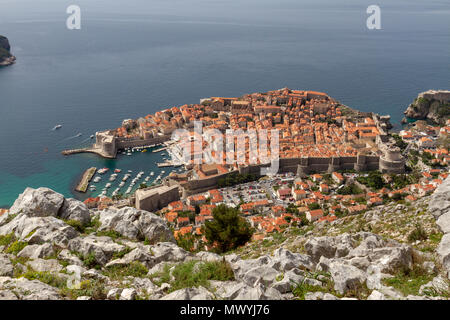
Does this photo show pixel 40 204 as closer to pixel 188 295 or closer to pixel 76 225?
pixel 76 225

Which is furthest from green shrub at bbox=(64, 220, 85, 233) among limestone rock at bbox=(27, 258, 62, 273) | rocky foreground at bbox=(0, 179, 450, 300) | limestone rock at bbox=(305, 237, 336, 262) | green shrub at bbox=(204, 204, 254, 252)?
limestone rock at bbox=(305, 237, 336, 262)

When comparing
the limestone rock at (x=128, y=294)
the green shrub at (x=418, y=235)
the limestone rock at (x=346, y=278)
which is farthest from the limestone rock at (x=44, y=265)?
the green shrub at (x=418, y=235)

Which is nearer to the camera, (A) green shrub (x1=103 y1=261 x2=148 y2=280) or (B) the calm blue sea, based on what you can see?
(A) green shrub (x1=103 y1=261 x2=148 y2=280)

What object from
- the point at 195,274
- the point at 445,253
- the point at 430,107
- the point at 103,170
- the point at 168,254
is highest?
the point at 430,107

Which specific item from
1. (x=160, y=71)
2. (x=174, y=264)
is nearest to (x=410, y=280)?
(x=174, y=264)

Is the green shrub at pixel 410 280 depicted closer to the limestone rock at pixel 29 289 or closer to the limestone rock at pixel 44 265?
the limestone rock at pixel 29 289

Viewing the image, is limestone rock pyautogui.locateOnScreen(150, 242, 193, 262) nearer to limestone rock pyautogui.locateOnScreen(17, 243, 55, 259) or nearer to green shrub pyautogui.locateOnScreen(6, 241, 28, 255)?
limestone rock pyautogui.locateOnScreen(17, 243, 55, 259)
